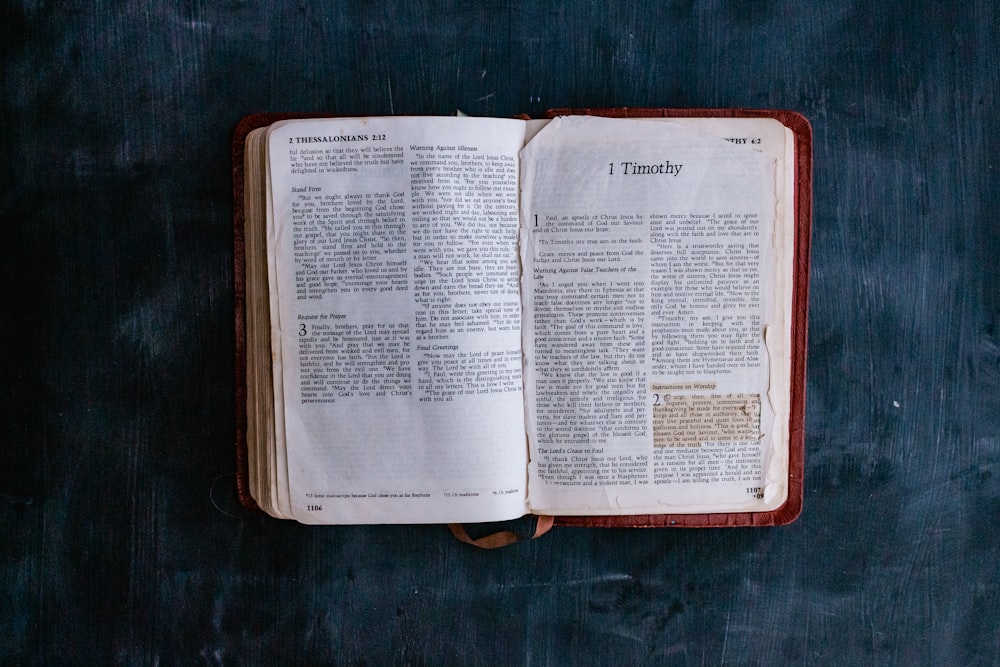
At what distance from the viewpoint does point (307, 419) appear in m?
0.60

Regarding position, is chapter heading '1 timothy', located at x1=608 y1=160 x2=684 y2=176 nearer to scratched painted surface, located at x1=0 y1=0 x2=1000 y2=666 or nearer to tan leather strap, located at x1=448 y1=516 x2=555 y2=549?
scratched painted surface, located at x1=0 y1=0 x2=1000 y2=666

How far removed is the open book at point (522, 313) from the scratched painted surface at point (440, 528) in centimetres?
4

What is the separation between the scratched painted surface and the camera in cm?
60

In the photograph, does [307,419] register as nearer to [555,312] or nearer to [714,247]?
[555,312]

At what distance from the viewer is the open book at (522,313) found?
0.58m

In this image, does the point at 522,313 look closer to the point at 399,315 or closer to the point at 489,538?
the point at 399,315

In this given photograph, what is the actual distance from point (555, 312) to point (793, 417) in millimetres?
260

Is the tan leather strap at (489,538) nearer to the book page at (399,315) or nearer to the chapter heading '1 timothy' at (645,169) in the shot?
the book page at (399,315)

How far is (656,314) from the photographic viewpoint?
59cm

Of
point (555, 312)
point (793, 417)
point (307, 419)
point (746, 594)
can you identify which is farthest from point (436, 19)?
point (746, 594)

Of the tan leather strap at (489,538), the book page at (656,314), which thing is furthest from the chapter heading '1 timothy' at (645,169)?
the tan leather strap at (489,538)

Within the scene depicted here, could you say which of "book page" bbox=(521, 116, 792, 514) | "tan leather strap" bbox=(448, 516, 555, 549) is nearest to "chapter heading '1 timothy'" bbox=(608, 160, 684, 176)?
"book page" bbox=(521, 116, 792, 514)

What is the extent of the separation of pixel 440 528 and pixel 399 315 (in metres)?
0.22

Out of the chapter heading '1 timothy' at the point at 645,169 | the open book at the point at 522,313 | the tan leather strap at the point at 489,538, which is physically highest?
the chapter heading '1 timothy' at the point at 645,169
